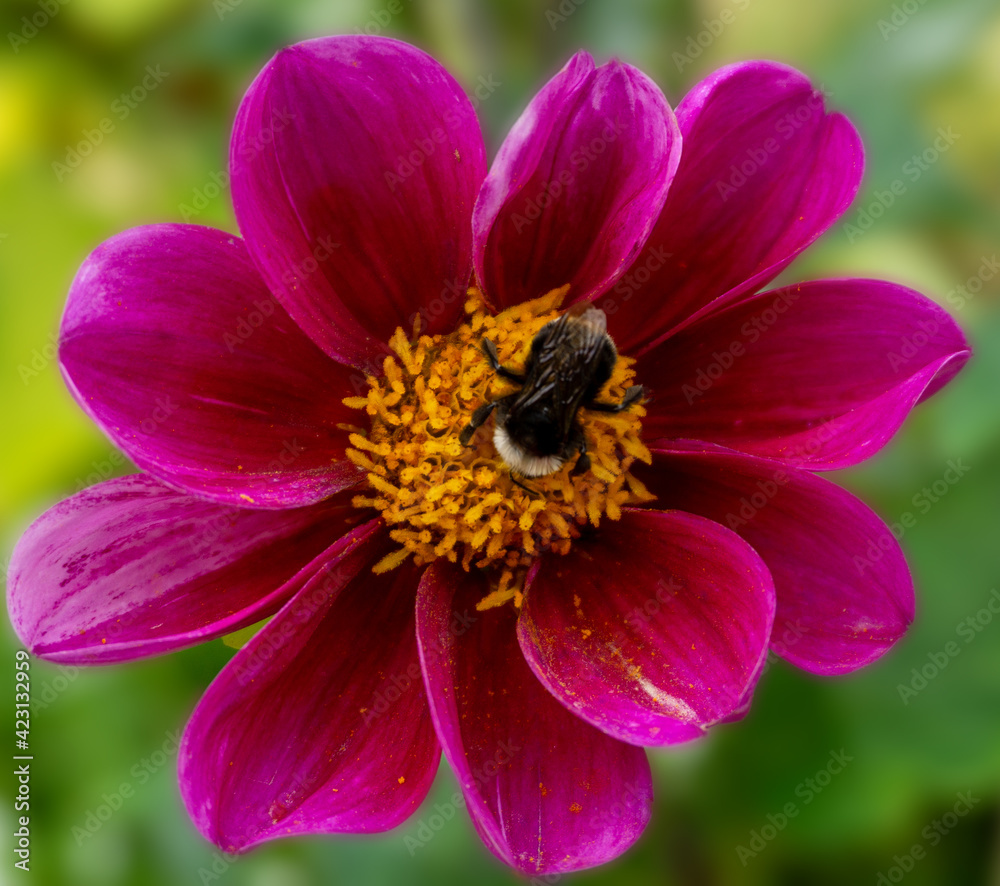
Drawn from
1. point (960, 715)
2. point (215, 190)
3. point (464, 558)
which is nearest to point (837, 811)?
point (960, 715)

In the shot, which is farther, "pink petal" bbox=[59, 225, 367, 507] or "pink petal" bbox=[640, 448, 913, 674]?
"pink petal" bbox=[640, 448, 913, 674]

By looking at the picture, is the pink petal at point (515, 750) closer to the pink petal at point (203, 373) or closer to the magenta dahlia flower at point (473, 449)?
the magenta dahlia flower at point (473, 449)

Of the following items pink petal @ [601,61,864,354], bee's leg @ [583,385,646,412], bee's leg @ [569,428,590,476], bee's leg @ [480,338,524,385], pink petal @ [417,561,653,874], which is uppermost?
→ pink petal @ [601,61,864,354]

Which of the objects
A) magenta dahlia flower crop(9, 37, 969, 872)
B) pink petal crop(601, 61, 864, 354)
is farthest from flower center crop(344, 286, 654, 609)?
pink petal crop(601, 61, 864, 354)

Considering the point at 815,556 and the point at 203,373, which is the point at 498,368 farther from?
the point at 815,556

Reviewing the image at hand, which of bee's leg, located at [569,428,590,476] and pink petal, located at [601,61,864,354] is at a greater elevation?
pink petal, located at [601,61,864,354]

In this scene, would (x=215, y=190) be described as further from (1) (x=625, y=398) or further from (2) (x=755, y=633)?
(2) (x=755, y=633)

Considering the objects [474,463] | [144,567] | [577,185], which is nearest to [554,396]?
[474,463]

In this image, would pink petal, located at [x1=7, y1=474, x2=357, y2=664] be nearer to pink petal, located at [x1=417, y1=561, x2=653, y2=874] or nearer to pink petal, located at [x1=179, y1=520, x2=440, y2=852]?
pink petal, located at [x1=179, y1=520, x2=440, y2=852]
